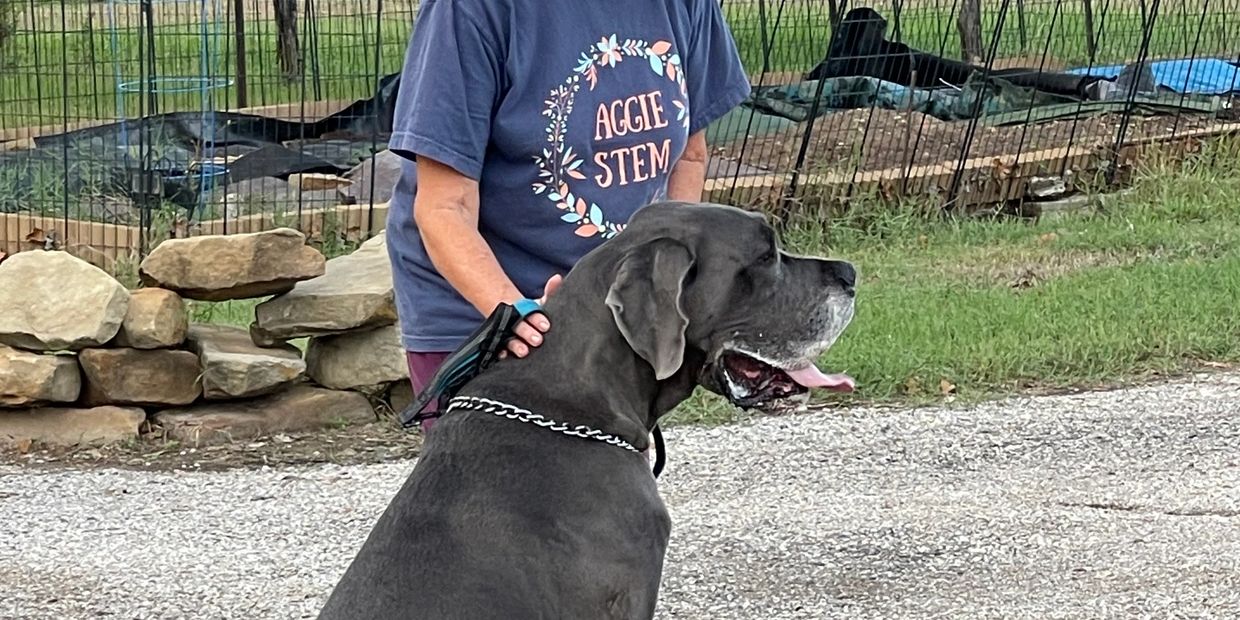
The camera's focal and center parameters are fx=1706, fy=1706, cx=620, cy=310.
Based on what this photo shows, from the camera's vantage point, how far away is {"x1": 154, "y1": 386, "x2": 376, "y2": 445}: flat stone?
6.54 meters

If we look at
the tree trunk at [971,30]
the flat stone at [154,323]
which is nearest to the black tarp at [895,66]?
the tree trunk at [971,30]

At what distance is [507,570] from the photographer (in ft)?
9.67

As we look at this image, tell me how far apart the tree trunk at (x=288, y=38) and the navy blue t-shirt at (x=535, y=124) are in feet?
27.2

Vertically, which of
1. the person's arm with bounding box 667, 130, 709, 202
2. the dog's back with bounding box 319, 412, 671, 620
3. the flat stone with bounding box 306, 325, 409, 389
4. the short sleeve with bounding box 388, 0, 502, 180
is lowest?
the flat stone with bounding box 306, 325, 409, 389

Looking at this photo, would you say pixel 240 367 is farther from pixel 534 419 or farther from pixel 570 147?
pixel 534 419

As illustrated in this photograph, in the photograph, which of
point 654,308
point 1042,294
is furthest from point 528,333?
point 1042,294

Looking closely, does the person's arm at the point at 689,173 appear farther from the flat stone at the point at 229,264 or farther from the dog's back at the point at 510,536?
the flat stone at the point at 229,264

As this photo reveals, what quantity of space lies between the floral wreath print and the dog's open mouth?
1.30 ft

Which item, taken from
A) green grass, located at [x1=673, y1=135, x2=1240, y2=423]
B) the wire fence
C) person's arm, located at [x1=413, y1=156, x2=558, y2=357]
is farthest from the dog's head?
the wire fence

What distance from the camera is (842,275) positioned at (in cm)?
Result: 328

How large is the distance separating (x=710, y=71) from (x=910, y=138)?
7.69 meters

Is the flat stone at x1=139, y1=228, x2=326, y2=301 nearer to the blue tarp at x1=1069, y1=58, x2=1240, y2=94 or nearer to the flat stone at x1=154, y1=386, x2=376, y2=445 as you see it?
the flat stone at x1=154, y1=386, x2=376, y2=445

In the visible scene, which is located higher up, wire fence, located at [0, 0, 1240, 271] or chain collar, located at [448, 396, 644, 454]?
chain collar, located at [448, 396, 644, 454]

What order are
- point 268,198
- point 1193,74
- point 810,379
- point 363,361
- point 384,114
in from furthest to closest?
point 1193,74 < point 384,114 < point 268,198 < point 363,361 < point 810,379
